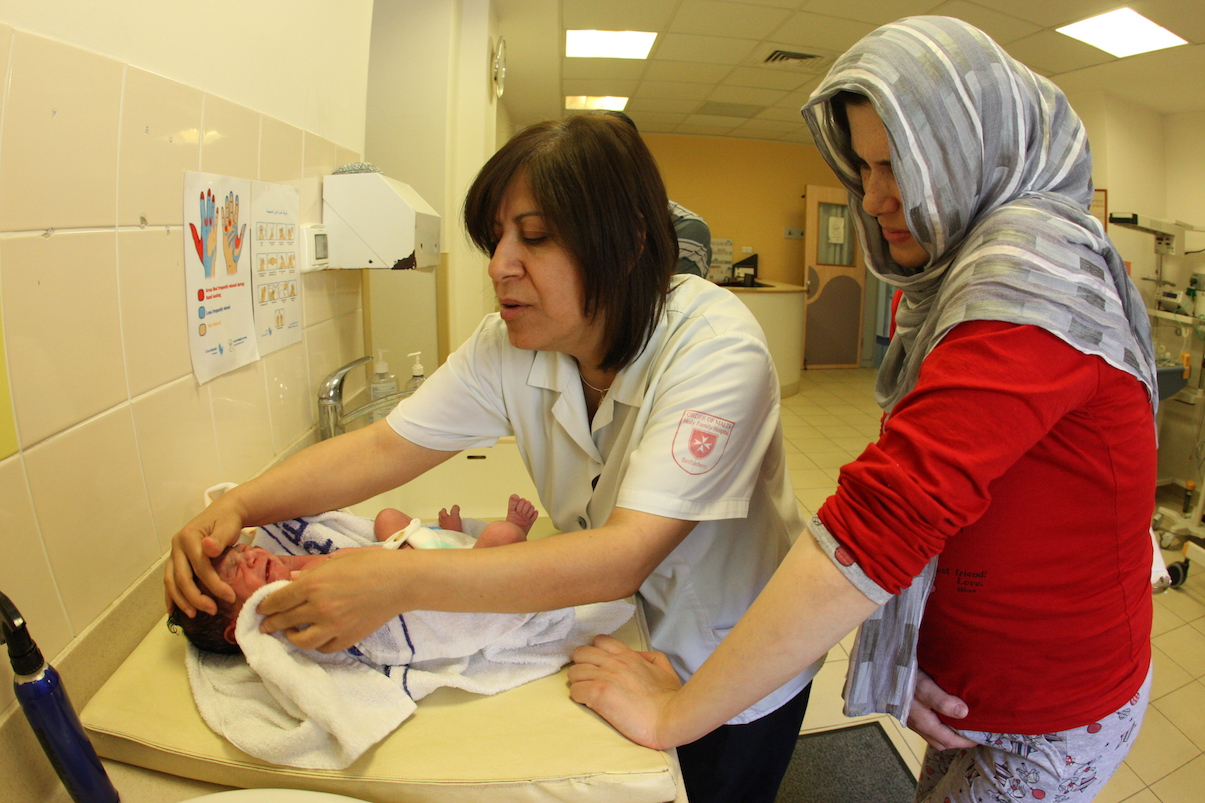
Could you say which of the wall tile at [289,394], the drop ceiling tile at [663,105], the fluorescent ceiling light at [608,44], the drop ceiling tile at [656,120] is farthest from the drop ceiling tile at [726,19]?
the wall tile at [289,394]

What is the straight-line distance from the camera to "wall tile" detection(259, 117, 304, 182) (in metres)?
1.22

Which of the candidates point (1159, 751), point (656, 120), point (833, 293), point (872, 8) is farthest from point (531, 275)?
point (833, 293)

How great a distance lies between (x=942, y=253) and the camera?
2.52ft

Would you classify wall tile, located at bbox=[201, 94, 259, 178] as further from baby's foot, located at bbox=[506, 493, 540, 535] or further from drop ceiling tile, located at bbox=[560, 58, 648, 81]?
drop ceiling tile, located at bbox=[560, 58, 648, 81]

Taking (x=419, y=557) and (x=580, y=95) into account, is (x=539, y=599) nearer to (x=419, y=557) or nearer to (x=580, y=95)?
(x=419, y=557)

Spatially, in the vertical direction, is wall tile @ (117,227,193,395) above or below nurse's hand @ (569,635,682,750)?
above

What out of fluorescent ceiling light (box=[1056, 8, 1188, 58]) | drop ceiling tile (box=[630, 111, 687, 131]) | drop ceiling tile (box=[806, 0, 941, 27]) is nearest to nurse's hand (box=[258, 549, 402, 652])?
drop ceiling tile (box=[806, 0, 941, 27])

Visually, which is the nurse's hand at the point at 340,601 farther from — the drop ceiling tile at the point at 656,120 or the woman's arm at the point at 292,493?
the drop ceiling tile at the point at 656,120

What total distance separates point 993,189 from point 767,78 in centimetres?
518

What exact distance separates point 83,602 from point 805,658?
35.1 inches

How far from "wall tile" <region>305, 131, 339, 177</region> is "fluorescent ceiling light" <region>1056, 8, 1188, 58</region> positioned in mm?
4277

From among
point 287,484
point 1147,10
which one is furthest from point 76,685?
point 1147,10

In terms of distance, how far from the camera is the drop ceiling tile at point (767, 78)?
198 inches

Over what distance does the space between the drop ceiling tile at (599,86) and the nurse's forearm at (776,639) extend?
5668mm
